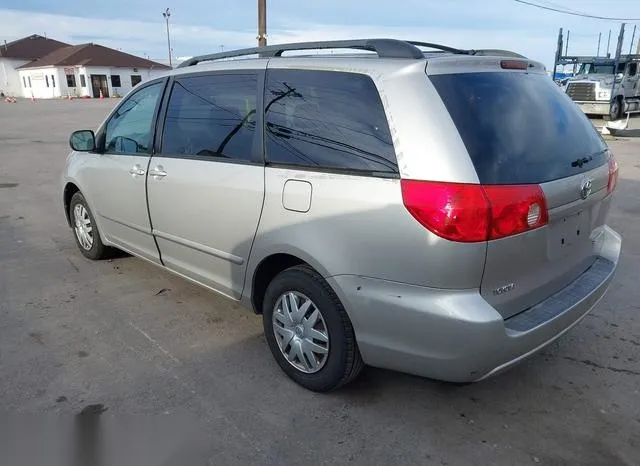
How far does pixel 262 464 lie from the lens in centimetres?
240

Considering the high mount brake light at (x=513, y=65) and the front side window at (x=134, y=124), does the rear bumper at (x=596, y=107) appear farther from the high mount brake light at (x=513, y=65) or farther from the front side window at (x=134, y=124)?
the front side window at (x=134, y=124)

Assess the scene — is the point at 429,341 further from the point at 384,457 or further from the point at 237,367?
the point at 237,367

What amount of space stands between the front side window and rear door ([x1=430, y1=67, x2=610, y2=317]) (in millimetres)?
2338

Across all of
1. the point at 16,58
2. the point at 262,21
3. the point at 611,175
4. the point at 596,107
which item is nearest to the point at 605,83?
the point at 596,107

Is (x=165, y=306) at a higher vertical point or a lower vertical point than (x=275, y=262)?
lower

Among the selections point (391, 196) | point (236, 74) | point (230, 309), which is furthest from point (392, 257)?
point (230, 309)

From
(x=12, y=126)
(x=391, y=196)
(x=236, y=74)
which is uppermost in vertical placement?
(x=236, y=74)

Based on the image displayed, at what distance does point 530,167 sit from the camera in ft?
7.96

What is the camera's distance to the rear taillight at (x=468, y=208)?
2.23 meters

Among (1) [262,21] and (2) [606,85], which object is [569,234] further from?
(2) [606,85]

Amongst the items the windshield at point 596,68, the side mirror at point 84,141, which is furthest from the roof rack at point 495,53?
the windshield at point 596,68

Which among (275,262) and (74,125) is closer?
(275,262)

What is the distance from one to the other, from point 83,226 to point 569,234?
4245 millimetres

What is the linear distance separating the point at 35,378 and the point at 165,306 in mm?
1149
